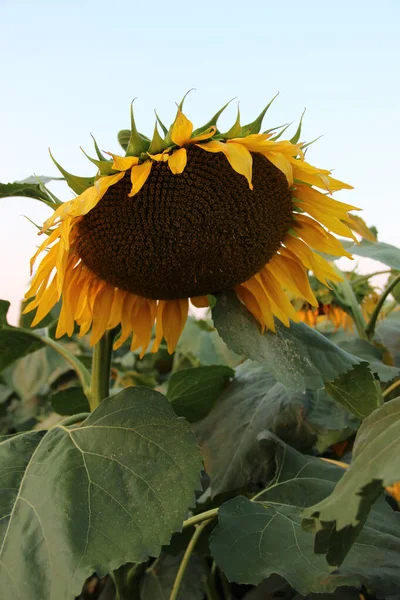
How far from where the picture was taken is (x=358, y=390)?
3.04ft

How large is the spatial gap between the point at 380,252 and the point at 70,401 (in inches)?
26.4

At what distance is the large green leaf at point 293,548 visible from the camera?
0.71m

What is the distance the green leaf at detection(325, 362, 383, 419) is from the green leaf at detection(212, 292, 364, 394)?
0.8 inches

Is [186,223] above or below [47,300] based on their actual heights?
above

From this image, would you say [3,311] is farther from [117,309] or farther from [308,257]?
[308,257]

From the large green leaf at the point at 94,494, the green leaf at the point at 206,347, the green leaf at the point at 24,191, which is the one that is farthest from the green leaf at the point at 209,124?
the green leaf at the point at 206,347

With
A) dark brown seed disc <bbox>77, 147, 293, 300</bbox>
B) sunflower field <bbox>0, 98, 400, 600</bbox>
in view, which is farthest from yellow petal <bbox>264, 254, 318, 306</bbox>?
dark brown seed disc <bbox>77, 147, 293, 300</bbox>

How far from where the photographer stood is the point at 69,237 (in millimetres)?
871

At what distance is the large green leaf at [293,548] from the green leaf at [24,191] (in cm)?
51

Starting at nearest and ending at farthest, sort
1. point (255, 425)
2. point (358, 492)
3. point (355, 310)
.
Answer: point (358, 492) → point (255, 425) → point (355, 310)

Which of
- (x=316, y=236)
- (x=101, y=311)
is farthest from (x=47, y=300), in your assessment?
(x=316, y=236)

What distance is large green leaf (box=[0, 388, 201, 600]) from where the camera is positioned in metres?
0.65

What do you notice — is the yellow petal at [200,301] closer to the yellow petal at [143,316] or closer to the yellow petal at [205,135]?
the yellow petal at [143,316]

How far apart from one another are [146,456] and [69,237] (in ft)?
1.05
